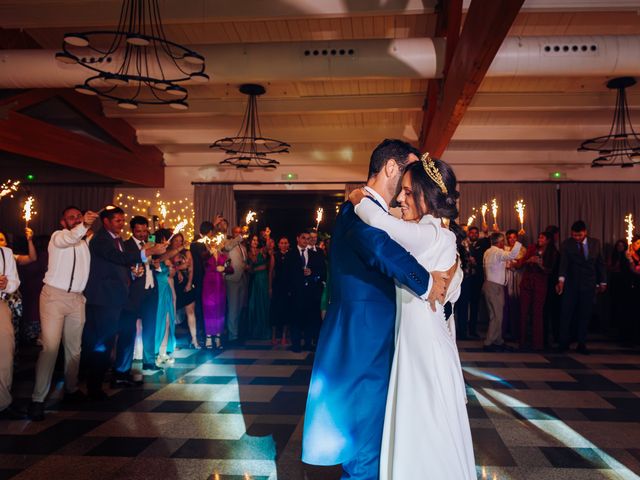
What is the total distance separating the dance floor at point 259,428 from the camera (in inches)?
121

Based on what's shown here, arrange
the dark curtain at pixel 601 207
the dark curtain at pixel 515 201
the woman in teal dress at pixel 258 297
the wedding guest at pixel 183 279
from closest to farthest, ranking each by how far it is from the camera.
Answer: the wedding guest at pixel 183 279 < the woman in teal dress at pixel 258 297 < the dark curtain at pixel 601 207 < the dark curtain at pixel 515 201

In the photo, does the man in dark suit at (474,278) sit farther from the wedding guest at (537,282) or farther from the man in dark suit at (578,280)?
the man in dark suit at (578,280)

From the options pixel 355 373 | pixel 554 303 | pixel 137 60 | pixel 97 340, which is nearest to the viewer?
pixel 355 373

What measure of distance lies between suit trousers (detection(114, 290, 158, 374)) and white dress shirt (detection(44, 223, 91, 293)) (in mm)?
774

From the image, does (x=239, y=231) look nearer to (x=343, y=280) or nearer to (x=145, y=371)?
(x=145, y=371)

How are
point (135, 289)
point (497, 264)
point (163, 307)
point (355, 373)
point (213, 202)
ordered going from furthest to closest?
point (213, 202) → point (497, 264) → point (163, 307) → point (135, 289) → point (355, 373)

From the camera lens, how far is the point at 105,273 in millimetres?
4559

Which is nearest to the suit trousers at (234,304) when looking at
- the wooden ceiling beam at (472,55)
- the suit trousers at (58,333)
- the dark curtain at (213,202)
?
the suit trousers at (58,333)

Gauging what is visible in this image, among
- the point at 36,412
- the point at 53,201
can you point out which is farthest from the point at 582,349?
the point at 53,201

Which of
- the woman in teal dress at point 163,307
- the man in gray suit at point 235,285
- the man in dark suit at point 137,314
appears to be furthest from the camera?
the man in gray suit at point 235,285

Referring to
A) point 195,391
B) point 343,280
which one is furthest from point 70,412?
point 343,280

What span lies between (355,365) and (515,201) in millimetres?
11063

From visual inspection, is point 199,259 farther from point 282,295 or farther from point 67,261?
point 67,261

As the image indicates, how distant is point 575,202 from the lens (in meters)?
11.9
